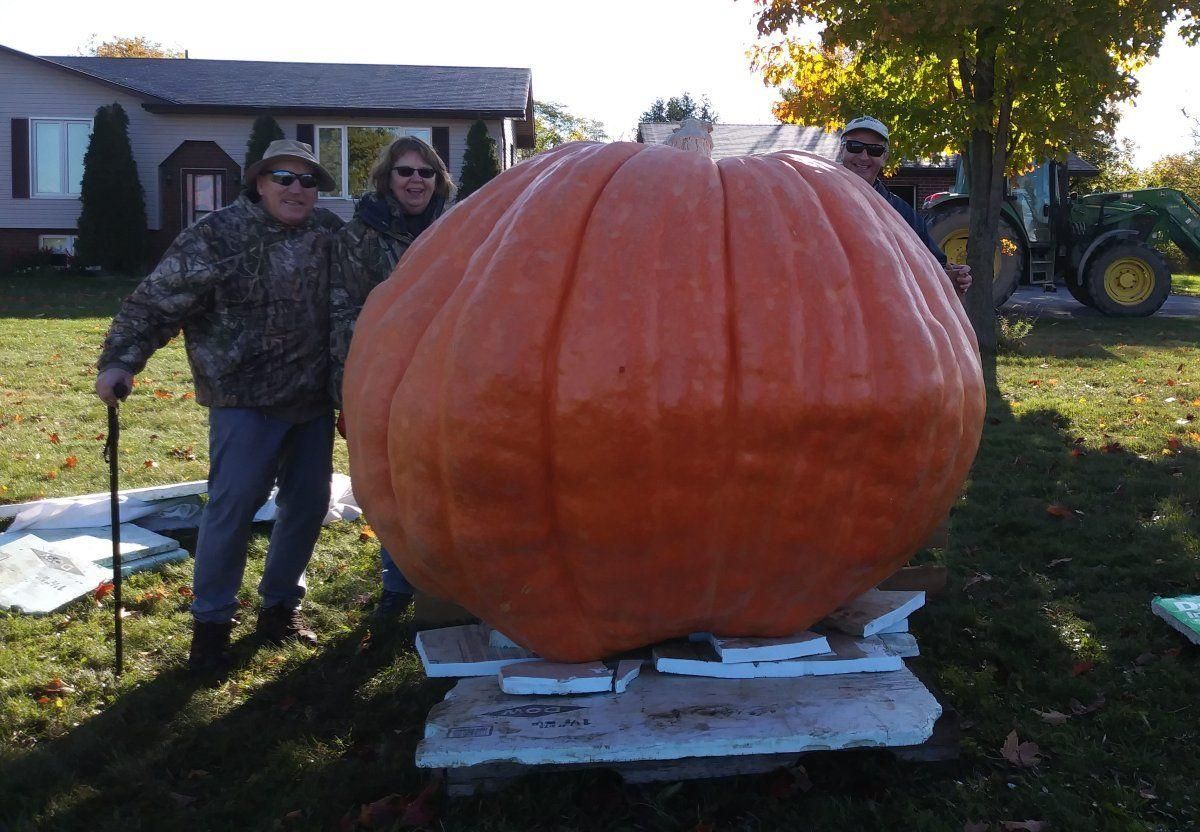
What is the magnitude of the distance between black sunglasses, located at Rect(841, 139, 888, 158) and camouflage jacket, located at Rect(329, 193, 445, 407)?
76.7 inches

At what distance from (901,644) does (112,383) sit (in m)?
2.59

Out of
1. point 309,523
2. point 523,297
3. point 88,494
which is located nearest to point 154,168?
point 88,494

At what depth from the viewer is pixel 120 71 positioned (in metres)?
23.7

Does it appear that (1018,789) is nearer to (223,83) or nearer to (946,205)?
(946,205)

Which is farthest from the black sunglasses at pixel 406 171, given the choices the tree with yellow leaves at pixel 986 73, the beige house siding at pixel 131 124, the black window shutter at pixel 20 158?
the black window shutter at pixel 20 158

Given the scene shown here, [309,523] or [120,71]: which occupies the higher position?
[120,71]

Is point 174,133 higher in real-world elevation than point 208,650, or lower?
higher

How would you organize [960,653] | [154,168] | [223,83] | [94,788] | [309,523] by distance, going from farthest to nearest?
[223,83] → [154,168] → [309,523] → [960,653] → [94,788]

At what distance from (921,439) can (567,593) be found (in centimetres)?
98

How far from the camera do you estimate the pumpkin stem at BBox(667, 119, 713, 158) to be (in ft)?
9.57

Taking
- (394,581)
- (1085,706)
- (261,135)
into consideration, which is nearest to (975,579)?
(1085,706)

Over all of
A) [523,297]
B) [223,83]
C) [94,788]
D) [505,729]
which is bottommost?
[94,788]

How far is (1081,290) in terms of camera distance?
1418 cm

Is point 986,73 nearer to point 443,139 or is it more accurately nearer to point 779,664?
point 779,664
